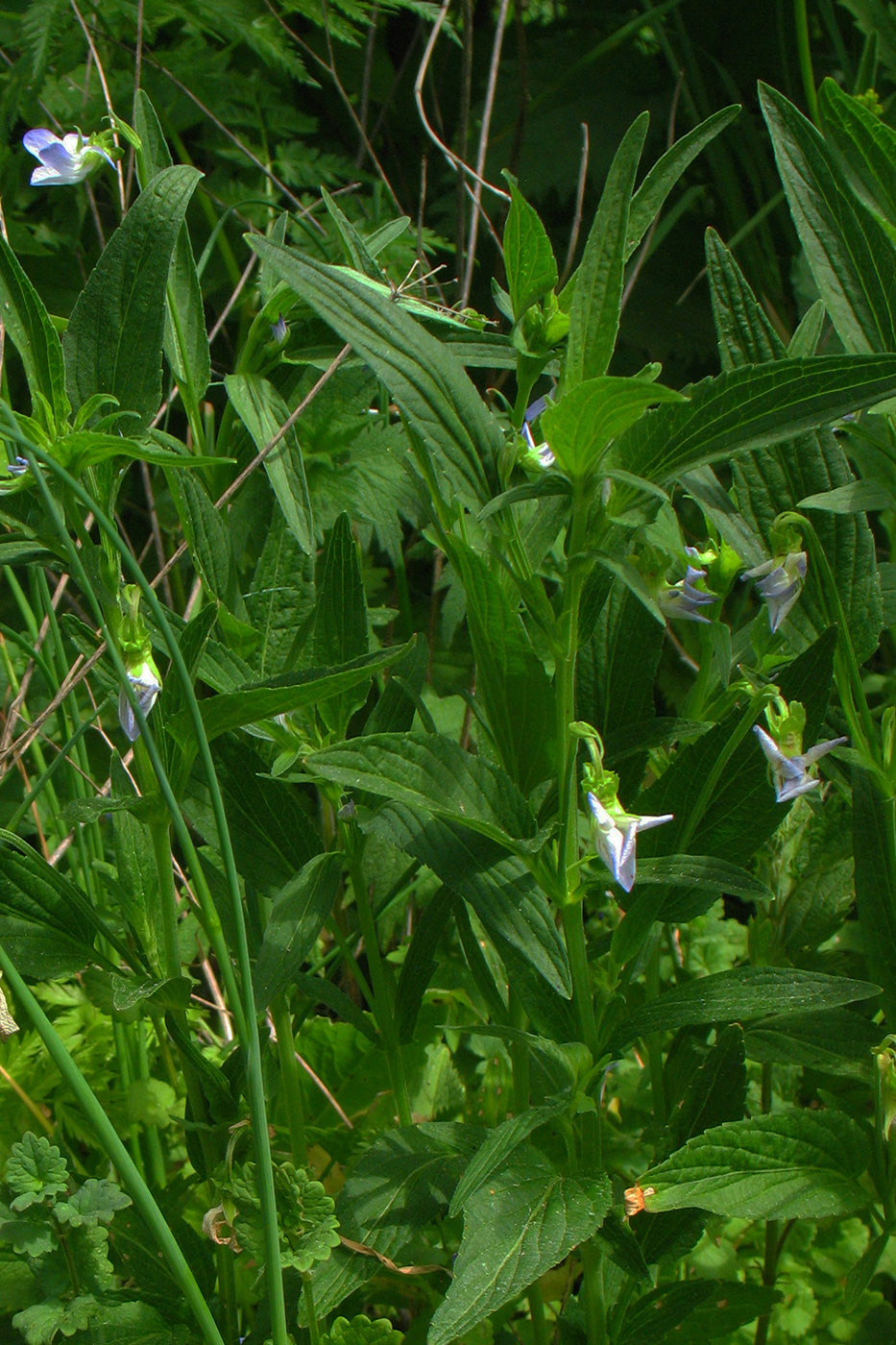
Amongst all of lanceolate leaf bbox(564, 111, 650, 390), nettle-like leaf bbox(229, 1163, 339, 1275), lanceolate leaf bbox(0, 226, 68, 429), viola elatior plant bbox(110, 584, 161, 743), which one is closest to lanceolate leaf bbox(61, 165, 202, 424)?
lanceolate leaf bbox(0, 226, 68, 429)

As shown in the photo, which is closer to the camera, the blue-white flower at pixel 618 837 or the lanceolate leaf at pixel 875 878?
the blue-white flower at pixel 618 837

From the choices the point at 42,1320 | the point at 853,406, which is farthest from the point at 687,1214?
the point at 853,406

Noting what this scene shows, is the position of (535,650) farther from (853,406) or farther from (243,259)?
(243,259)

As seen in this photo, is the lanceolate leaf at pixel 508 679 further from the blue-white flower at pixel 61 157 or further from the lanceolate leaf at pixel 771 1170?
the blue-white flower at pixel 61 157

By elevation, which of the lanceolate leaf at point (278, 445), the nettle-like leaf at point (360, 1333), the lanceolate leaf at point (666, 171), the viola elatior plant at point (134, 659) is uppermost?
the lanceolate leaf at point (666, 171)

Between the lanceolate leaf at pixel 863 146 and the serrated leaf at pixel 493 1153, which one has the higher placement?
the lanceolate leaf at pixel 863 146

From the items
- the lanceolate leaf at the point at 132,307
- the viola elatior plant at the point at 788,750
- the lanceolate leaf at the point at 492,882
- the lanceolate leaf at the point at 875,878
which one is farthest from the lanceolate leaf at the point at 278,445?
the lanceolate leaf at the point at 875,878

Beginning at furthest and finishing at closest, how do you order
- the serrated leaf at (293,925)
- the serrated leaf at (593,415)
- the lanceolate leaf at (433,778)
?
the serrated leaf at (293,925), the lanceolate leaf at (433,778), the serrated leaf at (593,415)
